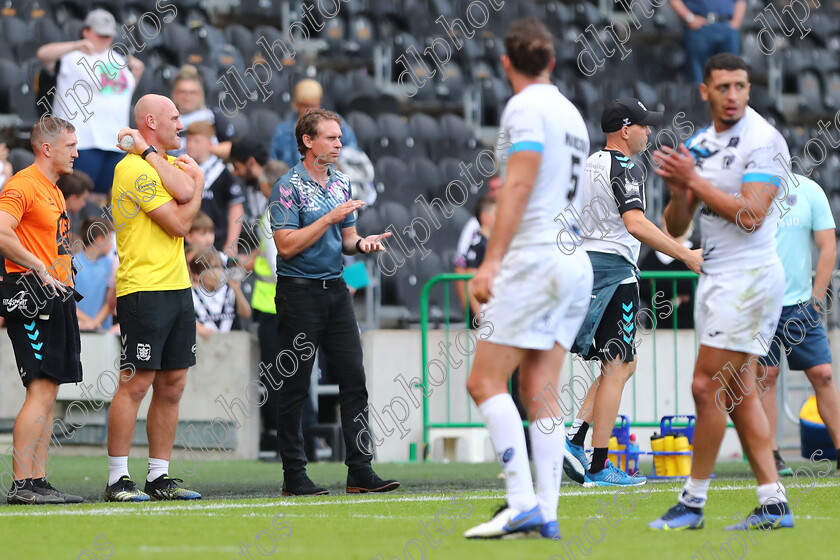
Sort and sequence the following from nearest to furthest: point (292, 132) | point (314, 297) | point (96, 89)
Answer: point (314, 297) → point (292, 132) → point (96, 89)

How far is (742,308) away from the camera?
5.27 m

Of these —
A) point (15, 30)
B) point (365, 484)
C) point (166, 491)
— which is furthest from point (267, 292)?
point (15, 30)

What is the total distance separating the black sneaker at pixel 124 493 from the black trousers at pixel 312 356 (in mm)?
857

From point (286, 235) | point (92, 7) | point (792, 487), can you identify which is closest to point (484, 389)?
point (286, 235)

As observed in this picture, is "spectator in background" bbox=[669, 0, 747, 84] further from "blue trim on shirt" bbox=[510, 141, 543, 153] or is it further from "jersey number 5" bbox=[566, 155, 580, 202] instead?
"blue trim on shirt" bbox=[510, 141, 543, 153]

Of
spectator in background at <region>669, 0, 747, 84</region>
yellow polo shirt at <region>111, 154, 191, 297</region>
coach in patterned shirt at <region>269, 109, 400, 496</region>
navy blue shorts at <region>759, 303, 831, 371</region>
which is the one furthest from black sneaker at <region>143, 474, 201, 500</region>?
spectator in background at <region>669, 0, 747, 84</region>

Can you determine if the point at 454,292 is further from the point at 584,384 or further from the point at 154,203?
the point at 154,203

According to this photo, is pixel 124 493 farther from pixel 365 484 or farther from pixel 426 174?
pixel 426 174

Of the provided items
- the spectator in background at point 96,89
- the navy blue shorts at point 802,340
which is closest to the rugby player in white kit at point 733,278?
the navy blue shorts at point 802,340

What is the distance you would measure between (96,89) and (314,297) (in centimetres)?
535

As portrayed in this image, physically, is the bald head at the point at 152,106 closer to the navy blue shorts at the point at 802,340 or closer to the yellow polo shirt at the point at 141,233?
the yellow polo shirt at the point at 141,233

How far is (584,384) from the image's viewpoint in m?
10.8

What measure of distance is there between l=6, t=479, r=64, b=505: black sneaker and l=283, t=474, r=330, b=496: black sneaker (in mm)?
1278

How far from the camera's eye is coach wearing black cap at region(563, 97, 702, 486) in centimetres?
759
